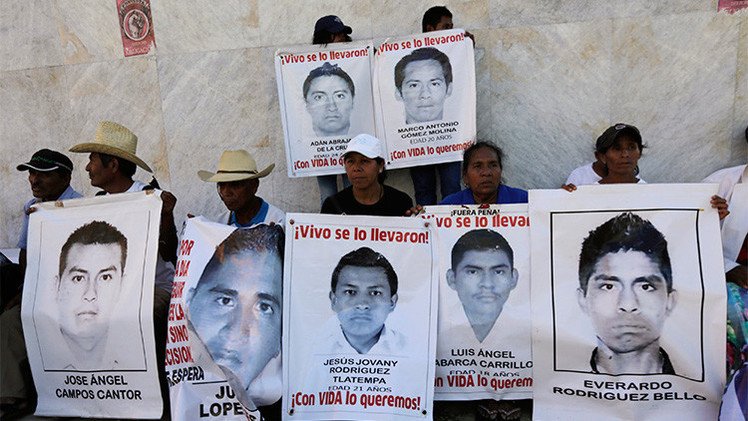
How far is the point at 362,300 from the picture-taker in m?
4.00

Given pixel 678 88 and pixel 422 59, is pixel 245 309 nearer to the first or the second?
pixel 422 59

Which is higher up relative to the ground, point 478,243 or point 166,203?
point 166,203

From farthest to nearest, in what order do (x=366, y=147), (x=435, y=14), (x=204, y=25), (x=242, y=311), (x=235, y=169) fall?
(x=204, y=25)
(x=435, y=14)
(x=235, y=169)
(x=366, y=147)
(x=242, y=311)

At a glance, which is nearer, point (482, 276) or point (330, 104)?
point (482, 276)

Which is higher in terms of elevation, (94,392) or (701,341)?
(701,341)

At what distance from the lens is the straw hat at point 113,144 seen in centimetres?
490

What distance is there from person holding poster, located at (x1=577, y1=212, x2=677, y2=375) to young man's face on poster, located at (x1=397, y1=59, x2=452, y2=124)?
7.27 ft

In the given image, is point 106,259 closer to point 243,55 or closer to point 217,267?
point 217,267

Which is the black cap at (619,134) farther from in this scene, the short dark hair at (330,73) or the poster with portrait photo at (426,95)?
the short dark hair at (330,73)

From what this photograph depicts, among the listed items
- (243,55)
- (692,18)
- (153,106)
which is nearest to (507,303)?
(692,18)

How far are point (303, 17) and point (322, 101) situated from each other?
3.55ft

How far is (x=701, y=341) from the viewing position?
3.64 m

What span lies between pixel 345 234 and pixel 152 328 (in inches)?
51.4

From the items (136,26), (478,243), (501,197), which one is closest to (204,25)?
(136,26)
